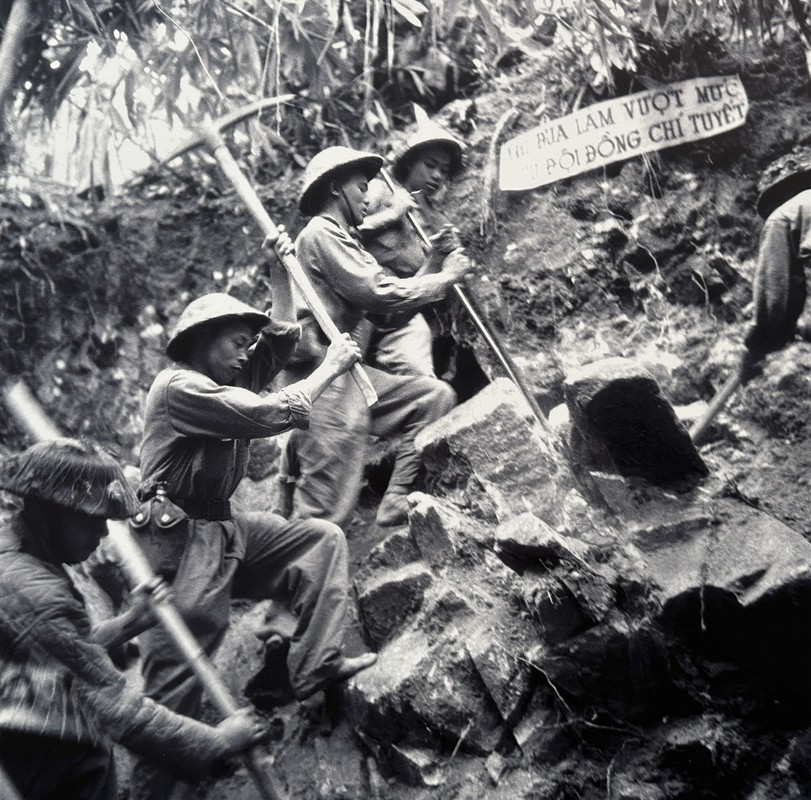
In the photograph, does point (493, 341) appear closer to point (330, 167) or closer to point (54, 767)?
point (330, 167)

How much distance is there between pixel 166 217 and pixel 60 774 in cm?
312

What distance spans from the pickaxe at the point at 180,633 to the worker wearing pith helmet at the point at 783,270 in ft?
8.19

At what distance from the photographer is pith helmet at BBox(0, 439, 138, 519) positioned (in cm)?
305

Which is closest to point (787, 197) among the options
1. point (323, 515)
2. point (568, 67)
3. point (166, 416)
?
point (568, 67)

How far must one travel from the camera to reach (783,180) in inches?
148

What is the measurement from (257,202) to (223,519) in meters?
1.50

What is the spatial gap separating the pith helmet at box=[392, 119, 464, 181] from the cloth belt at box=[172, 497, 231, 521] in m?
2.01

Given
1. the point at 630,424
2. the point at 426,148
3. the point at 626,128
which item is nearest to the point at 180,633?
the point at 630,424

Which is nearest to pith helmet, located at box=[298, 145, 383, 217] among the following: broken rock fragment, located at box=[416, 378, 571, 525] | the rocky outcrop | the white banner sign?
the white banner sign

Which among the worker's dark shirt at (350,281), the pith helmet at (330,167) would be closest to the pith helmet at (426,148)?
the pith helmet at (330,167)

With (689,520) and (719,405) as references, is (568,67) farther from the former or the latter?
(689,520)

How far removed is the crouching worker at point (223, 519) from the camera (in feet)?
10.7

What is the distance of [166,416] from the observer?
3.44 m

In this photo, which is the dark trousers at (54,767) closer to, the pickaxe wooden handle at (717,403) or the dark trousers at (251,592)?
the dark trousers at (251,592)
